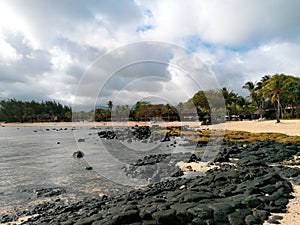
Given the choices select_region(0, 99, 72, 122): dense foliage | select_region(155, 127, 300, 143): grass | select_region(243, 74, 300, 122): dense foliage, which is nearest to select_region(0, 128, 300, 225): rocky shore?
select_region(155, 127, 300, 143): grass

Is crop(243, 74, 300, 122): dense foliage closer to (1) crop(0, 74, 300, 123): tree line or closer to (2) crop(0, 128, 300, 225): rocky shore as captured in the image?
(1) crop(0, 74, 300, 123): tree line

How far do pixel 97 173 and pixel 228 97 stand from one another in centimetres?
6365

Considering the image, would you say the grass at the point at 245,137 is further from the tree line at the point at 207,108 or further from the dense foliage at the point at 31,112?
the dense foliage at the point at 31,112

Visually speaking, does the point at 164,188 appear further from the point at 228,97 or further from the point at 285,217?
the point at 228,97

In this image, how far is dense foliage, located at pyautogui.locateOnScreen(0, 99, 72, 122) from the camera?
128 metres

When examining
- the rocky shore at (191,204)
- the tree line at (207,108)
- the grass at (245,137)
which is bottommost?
the rocky shore at (191,204)

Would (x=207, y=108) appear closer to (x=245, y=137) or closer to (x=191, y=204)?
(x=245, y=137)

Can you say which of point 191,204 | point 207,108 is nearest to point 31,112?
point 207,108

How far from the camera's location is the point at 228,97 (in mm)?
74250

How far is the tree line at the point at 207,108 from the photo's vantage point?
49.8m

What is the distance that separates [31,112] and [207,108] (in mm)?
90731

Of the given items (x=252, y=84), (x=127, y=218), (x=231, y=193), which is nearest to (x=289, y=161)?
(x=231, y=193)

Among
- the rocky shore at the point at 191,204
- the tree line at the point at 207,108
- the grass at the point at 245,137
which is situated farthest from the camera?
the tree line at the point at 207,108

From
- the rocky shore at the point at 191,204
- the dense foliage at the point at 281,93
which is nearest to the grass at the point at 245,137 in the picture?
the rocky shore at the point at 191,204
